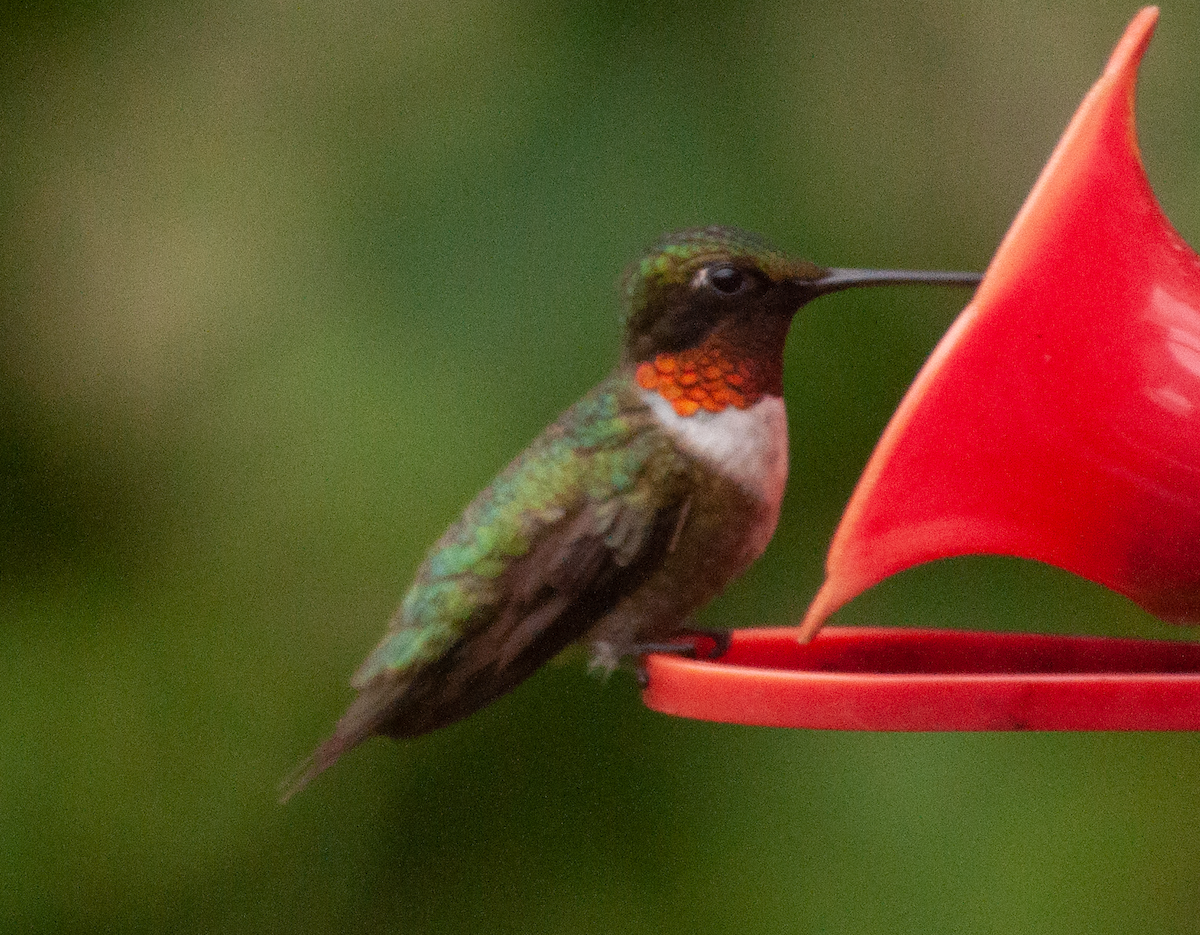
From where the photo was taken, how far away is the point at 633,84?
9.60 ft

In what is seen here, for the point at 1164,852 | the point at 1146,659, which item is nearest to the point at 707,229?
the point at 1146,659

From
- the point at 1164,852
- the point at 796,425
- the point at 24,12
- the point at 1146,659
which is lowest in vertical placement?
the point at 1164,852

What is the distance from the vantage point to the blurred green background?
2.71m

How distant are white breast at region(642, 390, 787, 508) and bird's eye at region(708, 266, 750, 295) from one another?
15cm

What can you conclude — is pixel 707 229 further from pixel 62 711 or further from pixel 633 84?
pixel 62 711

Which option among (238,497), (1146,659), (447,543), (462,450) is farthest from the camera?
(238,497)

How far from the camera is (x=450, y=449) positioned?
8.75ft

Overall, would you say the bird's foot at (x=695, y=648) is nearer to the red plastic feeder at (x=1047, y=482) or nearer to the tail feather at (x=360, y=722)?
the red plastic feeder at (x=1047, y=482)

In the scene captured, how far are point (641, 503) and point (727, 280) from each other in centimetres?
29

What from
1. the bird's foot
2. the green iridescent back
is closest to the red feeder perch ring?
the bird's foot

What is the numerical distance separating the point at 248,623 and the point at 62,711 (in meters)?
0.43

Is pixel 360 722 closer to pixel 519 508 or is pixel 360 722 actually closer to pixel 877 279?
pixel 519 508

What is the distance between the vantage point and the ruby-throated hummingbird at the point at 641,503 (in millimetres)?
1554

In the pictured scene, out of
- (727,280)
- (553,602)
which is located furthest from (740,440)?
(553,602)
